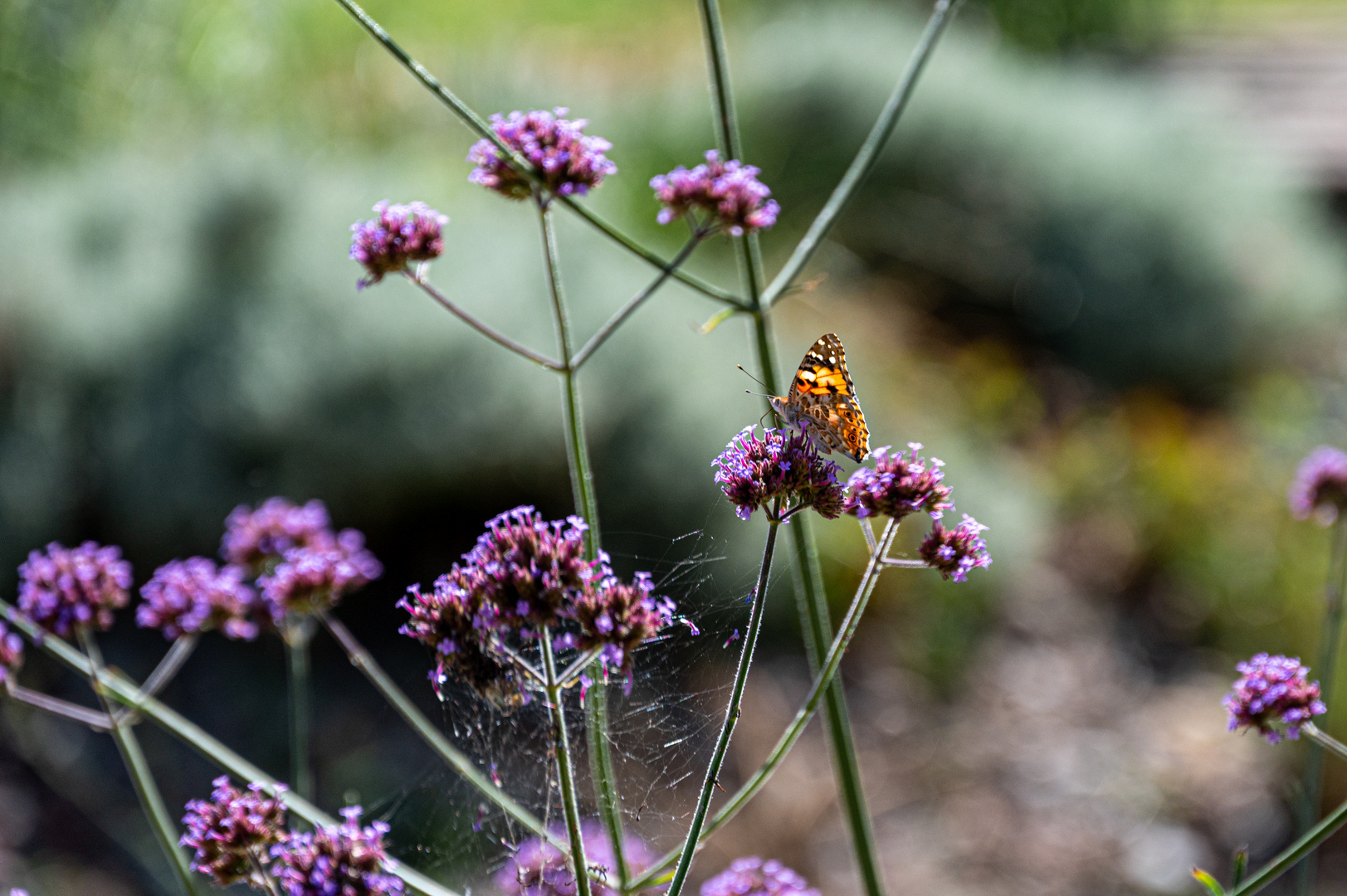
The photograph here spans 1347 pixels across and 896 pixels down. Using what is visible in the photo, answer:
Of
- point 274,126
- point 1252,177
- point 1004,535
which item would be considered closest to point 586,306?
point 1004,535

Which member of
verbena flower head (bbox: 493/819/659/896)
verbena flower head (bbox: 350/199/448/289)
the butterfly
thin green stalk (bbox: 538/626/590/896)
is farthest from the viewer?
verbena flower head (bbox: 350/199/448/289)

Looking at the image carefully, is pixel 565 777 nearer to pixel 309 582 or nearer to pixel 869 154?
pixel 309 582

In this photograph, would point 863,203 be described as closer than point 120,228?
No

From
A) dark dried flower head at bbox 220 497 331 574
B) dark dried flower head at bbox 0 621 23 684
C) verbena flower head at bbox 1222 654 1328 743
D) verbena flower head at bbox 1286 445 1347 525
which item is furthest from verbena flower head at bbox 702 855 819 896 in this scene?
verbena flower head at bbox 1286 445 1347 525

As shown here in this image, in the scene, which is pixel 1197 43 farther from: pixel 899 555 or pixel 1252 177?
pixel 899 555

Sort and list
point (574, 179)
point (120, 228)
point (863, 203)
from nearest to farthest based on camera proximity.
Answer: point (574, 179) → point (120, 228) → point (863, 203)

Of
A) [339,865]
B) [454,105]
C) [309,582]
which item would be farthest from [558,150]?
[339,865]

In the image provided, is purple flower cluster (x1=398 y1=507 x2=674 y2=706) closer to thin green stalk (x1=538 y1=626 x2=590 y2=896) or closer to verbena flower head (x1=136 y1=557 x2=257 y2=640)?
thin green stalk (x1=538 y1=626 x2=590 y2=896)
